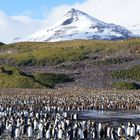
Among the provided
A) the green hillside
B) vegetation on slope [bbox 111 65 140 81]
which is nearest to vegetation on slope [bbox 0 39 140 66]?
the green hillside

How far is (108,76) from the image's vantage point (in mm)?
106312

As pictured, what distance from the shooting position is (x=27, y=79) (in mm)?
96000

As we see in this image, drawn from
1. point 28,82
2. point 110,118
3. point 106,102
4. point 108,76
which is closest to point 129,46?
point 108,76

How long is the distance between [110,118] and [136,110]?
11415 millimetres

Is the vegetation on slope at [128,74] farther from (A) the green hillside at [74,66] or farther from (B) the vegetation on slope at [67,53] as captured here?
(B) the vegetation on slope at [67,53]

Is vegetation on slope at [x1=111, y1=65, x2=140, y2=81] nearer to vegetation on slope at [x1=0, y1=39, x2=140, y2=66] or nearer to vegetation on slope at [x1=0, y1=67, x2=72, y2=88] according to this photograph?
vegetation on slope at [x1=0, y1=67, x2=72, y2=88]

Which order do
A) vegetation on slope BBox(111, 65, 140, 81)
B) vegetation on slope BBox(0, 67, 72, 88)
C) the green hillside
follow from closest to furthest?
vegetation on slope BBox(0, 67, 72, 88), the green hillside, vegetation on slope BBox(111, 65, 140, 81)

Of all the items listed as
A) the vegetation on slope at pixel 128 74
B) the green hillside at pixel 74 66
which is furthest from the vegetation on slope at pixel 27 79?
the vegetation on slope at pixel 128 74

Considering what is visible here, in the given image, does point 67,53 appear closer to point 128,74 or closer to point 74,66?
point 74,66

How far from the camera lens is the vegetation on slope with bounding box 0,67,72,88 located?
94.2 metres

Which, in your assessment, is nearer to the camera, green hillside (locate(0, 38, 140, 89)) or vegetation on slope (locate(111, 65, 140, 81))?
green hillside (locate(0, 38, 140, 89))

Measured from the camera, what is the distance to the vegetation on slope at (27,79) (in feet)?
309

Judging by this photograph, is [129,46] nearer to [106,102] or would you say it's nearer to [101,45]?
[101,45]

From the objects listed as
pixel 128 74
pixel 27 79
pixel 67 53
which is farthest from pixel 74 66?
pixel 27 79
